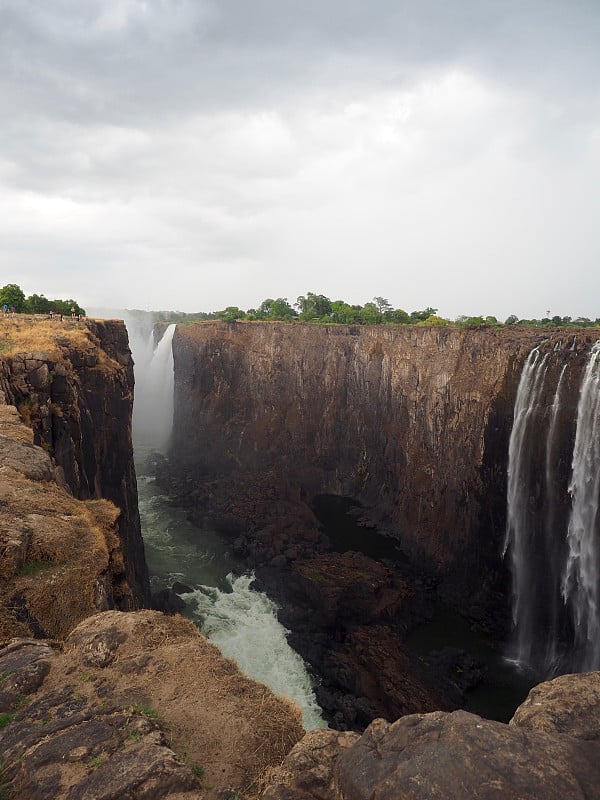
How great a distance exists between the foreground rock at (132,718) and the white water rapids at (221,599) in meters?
5.15

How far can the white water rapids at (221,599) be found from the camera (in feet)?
64.8

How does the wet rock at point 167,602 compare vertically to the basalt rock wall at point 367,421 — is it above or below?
below

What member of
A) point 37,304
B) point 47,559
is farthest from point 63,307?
point 47,559

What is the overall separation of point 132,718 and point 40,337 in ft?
54.6

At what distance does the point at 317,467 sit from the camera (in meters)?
41.2

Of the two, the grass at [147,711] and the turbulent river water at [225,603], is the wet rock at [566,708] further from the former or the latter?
the turbulent river water at [225,603]

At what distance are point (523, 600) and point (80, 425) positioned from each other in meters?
22.6

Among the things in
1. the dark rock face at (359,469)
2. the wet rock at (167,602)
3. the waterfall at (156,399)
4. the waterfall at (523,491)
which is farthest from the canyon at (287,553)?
the waterfall at (156,399)

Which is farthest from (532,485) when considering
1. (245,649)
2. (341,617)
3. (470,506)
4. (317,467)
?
(317,467)

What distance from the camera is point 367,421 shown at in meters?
38.4

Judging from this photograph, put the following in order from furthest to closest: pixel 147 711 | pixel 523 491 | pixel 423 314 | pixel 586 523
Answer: pixel 423 314
pixel 523 491
pixel 586 523
pixel 147 711

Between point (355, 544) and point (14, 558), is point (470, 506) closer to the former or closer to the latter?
point (355, 544)

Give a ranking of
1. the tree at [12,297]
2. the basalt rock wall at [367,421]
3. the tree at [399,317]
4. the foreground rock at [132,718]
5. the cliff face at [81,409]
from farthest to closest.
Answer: the tree at [399,317]
the tree at [12,297]
the basalt rock wall at [367,421]
the cliff face at [81,409]
the foreground rock at [132,718]

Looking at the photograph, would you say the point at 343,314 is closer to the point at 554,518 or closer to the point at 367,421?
the point at 367,421
